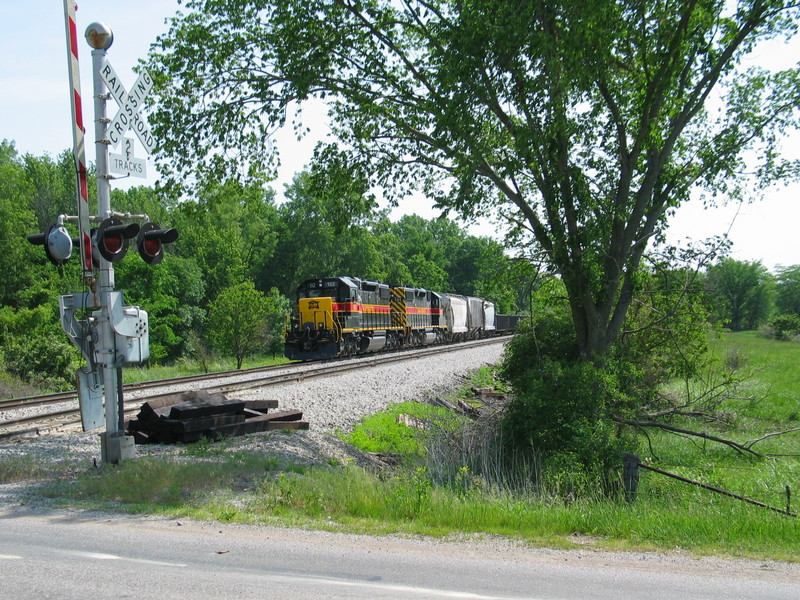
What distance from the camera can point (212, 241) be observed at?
200ft

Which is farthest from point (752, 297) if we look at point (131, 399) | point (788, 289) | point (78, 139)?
point (78, 139)

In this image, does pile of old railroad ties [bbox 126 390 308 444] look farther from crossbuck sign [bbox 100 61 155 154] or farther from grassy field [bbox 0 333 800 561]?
crossbuck sign [bbox 100 61 155 154]

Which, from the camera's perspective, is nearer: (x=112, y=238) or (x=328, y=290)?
(x=112, y=238)

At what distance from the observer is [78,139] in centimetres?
833

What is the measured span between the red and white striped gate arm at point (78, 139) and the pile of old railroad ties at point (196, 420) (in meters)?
3.46

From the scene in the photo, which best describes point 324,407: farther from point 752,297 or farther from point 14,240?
point 752,297

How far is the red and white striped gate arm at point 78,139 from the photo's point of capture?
8297 mm

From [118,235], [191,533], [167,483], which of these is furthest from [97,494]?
[118,235]

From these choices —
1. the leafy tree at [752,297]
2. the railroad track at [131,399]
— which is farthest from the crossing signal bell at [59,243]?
the leafy tree at [752,297]

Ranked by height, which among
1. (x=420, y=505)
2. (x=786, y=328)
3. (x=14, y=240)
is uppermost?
(x=14, y=240)

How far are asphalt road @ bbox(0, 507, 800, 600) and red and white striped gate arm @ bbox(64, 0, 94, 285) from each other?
3409mm

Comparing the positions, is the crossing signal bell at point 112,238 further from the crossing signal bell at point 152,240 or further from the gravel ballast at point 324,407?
the gravel ballast at point 324,407

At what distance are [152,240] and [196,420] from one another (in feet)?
12.3

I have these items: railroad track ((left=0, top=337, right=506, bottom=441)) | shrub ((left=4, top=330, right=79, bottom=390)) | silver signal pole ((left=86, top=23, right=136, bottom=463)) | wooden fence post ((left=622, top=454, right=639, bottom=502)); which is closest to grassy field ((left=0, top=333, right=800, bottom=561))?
wooden fence post ((left=622, top=454, right=639, bottom=502))
